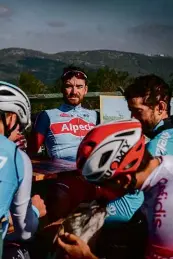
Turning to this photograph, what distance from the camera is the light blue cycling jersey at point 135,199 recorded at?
10.6 ft

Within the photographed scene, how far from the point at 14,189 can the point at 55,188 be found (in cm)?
233

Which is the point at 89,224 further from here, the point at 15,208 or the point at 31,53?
the point at 31,53

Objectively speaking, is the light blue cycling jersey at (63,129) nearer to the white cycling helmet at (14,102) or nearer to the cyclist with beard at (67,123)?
the cyclist with beard at (67,123)

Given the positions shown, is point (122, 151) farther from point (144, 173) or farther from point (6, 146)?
point (6, 146)

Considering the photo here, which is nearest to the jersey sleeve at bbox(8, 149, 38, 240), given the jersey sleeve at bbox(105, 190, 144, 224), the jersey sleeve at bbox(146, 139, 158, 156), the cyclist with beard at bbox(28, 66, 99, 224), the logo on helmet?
the logo on helmet

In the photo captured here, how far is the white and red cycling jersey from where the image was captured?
227cm

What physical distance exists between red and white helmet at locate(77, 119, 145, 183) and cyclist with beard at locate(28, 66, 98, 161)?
3.42 meters

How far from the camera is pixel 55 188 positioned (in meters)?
4.94

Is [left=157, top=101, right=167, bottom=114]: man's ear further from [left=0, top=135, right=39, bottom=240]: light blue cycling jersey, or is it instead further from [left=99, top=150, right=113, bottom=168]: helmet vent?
[left=99, top=150, right=113, bottom=168]: helmet vent

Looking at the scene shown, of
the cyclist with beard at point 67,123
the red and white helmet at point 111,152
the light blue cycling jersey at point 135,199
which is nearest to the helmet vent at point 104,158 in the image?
the red and white helmet at point 111,152

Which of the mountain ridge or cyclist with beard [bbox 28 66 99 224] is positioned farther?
the mountain ridge

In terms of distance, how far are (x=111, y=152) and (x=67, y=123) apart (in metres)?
3.71

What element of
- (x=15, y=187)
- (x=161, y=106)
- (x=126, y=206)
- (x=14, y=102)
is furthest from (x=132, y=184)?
(x=161, y=106)

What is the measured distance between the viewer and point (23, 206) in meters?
2.71
